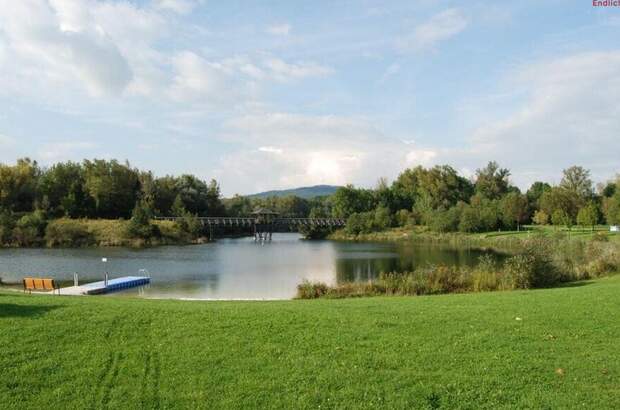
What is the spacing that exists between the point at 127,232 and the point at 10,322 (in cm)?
6149

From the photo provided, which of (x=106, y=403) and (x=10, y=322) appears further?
(x=10, y=322)

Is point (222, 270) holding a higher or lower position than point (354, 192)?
lower

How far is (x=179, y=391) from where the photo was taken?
709cm

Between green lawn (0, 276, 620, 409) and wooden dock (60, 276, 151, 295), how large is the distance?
39.9 feet

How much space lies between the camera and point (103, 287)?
2423cm

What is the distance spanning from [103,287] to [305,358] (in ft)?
62.1

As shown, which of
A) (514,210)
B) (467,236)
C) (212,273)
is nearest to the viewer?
(212,273)

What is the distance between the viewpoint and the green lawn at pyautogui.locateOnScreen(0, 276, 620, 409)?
6879 mm

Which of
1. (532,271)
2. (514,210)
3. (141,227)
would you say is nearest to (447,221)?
(514,210)

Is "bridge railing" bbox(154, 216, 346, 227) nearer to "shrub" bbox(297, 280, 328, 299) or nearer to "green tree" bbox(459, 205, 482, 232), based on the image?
"green tree" bbox(459, 205, 482, 232)

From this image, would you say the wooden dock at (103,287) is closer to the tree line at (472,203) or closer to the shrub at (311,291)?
the shrub at (311,291)

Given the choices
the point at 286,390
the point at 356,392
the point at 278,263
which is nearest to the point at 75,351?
the point at 286,390

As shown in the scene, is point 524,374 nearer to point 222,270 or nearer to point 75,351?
point 75,351

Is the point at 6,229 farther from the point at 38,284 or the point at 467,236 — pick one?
the point at 467,236
